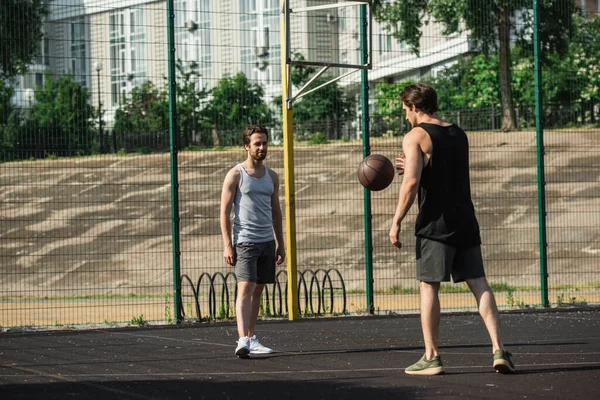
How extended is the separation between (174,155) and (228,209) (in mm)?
3531

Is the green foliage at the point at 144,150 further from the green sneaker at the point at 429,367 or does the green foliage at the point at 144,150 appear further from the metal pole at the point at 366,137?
the green sneaker at the point at 429,367

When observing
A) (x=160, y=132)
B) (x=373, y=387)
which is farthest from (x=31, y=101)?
(x=373, y=387)

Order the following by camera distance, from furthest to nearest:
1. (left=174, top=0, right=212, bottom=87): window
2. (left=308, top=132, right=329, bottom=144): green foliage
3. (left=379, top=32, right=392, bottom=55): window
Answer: (left=308, top=132, right=329, bottom=144): green foliage
(left=379, top=32, right=392, bottom=55): window
(left=174, top=0, right=212, bottom=87): window

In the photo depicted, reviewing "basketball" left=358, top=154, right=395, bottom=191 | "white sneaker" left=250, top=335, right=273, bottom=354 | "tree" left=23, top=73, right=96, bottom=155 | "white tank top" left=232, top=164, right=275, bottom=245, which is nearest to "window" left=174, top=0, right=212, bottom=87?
"tree" left=23, top=73, right=96, bottom=155

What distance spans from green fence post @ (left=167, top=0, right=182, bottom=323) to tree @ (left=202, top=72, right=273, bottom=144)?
90cm

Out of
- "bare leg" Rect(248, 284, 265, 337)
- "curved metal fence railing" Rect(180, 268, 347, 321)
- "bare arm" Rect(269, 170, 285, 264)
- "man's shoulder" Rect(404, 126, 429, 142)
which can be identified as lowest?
"curved metal fence railing" Rect(180, 268, 347, 321)

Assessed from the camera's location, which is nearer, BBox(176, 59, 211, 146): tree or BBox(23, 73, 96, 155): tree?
BBox(23, 73, 96, 155): tree

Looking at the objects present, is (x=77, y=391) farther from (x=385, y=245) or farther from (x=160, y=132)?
(x=385, y=245)

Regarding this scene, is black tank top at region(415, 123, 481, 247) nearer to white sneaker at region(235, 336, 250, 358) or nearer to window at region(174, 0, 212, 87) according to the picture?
white sneaker at region(235, 336, 250, 358)

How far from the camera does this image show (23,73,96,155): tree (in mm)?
12023

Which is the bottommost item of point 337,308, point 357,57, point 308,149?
point 337,308

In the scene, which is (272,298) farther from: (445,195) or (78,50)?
(445,195)

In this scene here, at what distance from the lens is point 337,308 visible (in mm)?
15680

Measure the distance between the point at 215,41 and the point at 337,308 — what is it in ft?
15.4
